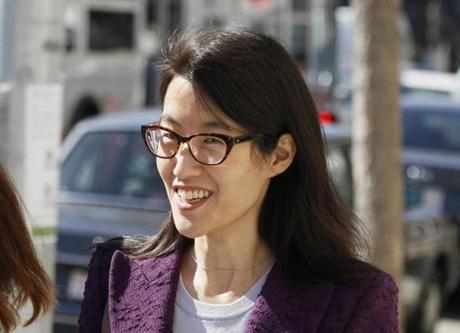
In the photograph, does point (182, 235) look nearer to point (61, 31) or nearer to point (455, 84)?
point (61, 31)

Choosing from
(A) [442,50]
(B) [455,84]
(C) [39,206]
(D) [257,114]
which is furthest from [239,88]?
(A) [442,50]

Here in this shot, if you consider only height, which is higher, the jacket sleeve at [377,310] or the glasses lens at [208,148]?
the glasses lens at [208,148]

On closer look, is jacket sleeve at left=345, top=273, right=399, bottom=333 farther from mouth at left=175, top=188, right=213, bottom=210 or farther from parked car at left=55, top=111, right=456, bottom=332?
parked car at left=55, top=111, right=456, bottom=332

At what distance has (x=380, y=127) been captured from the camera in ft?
18.2

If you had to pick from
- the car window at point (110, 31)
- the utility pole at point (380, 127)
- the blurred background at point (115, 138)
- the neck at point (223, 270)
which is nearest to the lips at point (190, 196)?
the neck at point (223, 270)

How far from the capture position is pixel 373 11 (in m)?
5.52

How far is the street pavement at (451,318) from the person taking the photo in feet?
30.6

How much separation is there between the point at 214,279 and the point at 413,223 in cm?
540

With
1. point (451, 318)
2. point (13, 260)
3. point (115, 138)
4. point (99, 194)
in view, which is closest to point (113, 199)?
point (99, 194)

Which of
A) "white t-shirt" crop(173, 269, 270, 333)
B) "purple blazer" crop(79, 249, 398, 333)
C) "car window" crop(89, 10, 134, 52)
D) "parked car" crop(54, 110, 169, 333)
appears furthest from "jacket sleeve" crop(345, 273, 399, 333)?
"car window" crop(89, 10, 134, 52)

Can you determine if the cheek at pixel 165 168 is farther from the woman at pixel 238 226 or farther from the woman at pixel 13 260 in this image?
the woman at pixel 13 260

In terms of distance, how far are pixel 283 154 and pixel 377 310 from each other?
377 mm

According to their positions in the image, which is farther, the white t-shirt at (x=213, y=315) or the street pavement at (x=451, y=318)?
the street pavement at (x=451, y=318)

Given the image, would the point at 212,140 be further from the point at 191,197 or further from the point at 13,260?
the point at 13,260
